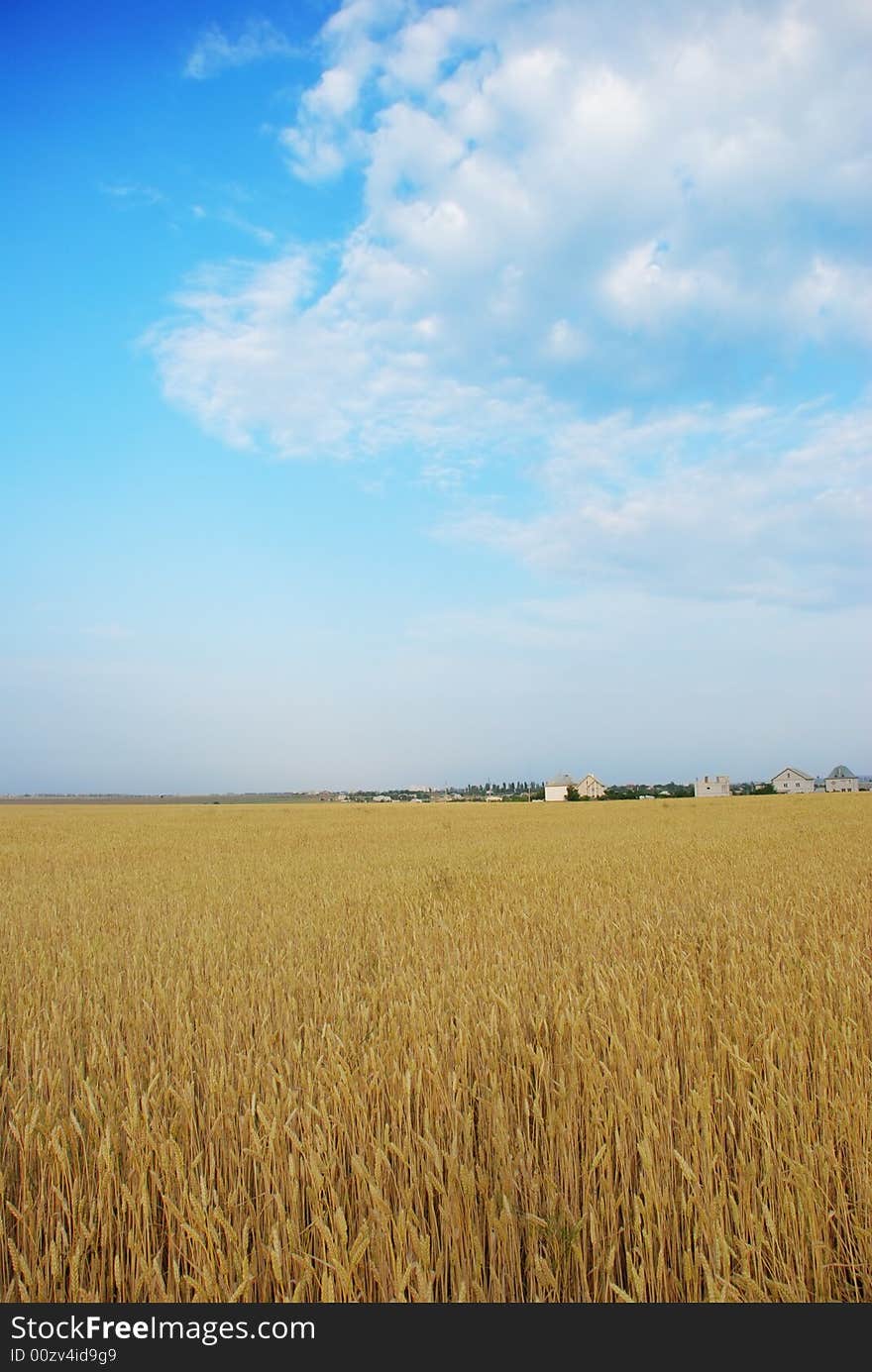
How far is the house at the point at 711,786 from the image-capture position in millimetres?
102438

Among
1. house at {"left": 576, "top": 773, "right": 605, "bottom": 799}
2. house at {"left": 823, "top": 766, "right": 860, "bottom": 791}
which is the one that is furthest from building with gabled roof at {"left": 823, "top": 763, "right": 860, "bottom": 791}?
house at {"left": 576, "top": 773, "right": 605, "bottom": 799}

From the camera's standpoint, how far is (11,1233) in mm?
2293

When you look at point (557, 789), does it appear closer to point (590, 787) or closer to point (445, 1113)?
point (590, 787)

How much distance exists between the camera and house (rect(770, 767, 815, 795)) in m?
111

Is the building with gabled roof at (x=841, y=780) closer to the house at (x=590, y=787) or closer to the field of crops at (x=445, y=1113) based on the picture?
the house at (x=590, y=787)

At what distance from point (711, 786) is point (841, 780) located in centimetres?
2545

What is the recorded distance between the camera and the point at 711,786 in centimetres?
10506

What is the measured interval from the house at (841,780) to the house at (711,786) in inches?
678

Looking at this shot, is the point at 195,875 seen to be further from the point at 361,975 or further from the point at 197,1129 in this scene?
the point at 197,1129

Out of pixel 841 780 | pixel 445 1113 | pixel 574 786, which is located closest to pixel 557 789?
pixel 574 786

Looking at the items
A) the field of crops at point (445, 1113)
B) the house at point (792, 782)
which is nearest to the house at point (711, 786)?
the house at point (792, 782)

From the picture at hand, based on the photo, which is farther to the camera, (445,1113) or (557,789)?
(557,789)

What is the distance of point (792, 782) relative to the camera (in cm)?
11262

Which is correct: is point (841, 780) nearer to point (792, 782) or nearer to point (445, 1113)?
point (792, 782)
